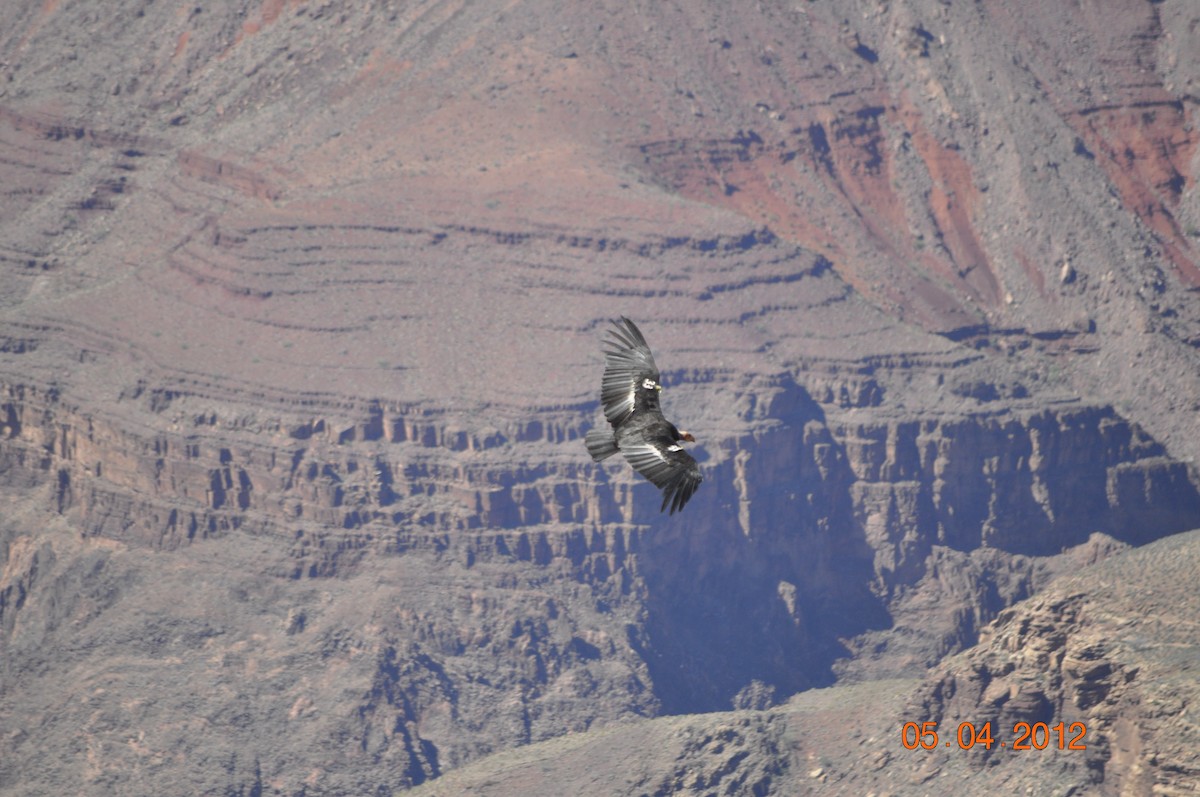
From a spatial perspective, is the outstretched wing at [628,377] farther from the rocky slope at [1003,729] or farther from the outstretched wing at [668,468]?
the rocky slope at [1003,729]

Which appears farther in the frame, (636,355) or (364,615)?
(364,615)

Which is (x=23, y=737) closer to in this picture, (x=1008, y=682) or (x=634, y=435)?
(x=1008, y=682)

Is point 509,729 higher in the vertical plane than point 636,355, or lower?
lower

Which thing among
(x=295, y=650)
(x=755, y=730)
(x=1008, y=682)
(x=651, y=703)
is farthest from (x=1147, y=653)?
(x=295, y=650)
